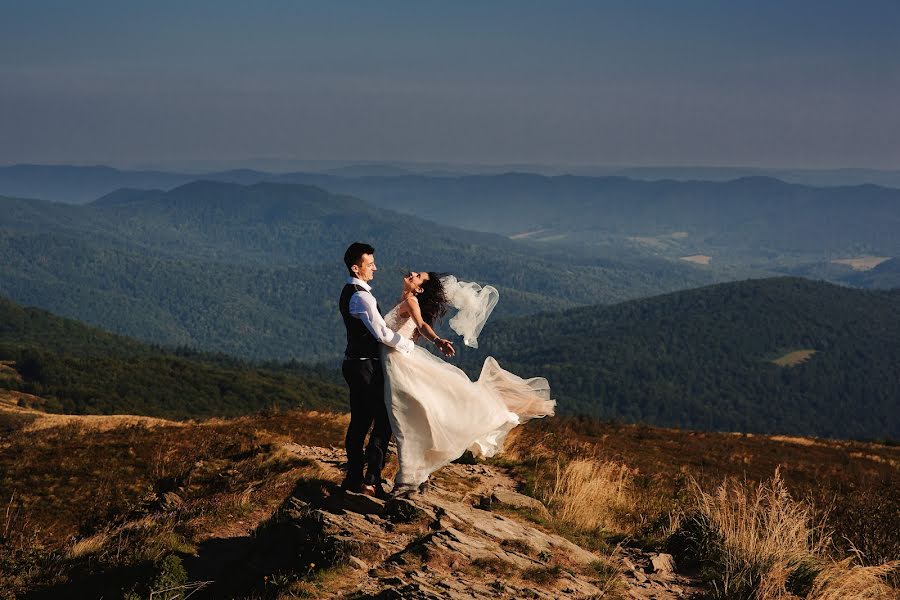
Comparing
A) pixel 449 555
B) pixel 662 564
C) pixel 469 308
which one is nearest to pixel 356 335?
pixel 469 308

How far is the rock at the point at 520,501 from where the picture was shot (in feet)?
37.9

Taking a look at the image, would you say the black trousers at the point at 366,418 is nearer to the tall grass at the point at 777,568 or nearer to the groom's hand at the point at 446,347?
the groom's hand at the point at 446,347

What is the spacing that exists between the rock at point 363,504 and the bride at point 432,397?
1.47ft

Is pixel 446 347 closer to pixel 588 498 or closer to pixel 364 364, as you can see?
pixel 364 364

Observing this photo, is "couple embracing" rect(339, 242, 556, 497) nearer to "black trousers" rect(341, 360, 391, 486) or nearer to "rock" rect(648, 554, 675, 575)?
"black trousers" rect(341, 360, 391, 486)

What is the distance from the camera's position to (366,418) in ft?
34.8

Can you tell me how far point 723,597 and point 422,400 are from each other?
4.09 metres

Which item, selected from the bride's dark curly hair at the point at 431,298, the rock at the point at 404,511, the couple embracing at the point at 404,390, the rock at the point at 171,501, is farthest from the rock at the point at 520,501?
the rock at the point at 171,501

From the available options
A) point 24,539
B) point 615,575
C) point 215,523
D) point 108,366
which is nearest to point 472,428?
point 615,575

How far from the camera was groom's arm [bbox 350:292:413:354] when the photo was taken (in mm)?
9961

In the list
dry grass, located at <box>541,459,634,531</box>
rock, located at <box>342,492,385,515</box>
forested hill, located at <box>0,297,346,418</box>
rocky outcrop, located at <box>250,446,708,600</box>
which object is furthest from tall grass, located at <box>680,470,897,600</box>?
forested hill, located at <box>0,297,346,418</box>

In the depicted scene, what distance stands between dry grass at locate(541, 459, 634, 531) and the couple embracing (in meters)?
1.79

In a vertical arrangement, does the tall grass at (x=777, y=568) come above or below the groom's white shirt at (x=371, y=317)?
below

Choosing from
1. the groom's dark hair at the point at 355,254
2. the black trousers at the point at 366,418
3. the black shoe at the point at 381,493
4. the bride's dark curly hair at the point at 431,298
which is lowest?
the black shoe at the point at 381,493
